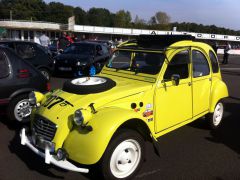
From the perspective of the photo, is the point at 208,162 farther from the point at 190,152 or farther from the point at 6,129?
the point at 6,129

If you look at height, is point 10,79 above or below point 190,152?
above

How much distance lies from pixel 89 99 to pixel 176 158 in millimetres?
1902

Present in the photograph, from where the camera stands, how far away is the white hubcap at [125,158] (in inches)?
156

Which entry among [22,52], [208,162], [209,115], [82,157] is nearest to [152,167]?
[208,162]

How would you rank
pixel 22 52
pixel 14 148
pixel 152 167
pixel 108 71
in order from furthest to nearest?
1. pixel 22 52
2. pixel 108 71
3. pixel 14 148
4. pixel 152 167

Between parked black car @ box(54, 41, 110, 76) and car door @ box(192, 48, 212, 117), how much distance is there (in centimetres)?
731

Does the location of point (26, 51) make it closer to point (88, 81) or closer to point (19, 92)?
point (19, 92)

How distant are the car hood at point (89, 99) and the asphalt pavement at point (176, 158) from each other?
932 mm

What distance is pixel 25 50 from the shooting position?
37.3 feet

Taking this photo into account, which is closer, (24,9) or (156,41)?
(156,41)

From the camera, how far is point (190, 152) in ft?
17.4

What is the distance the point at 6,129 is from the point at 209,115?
4.27m

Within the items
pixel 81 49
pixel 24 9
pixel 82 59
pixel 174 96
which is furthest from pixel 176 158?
pixel 24 9

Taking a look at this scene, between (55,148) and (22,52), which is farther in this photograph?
(22,52)
